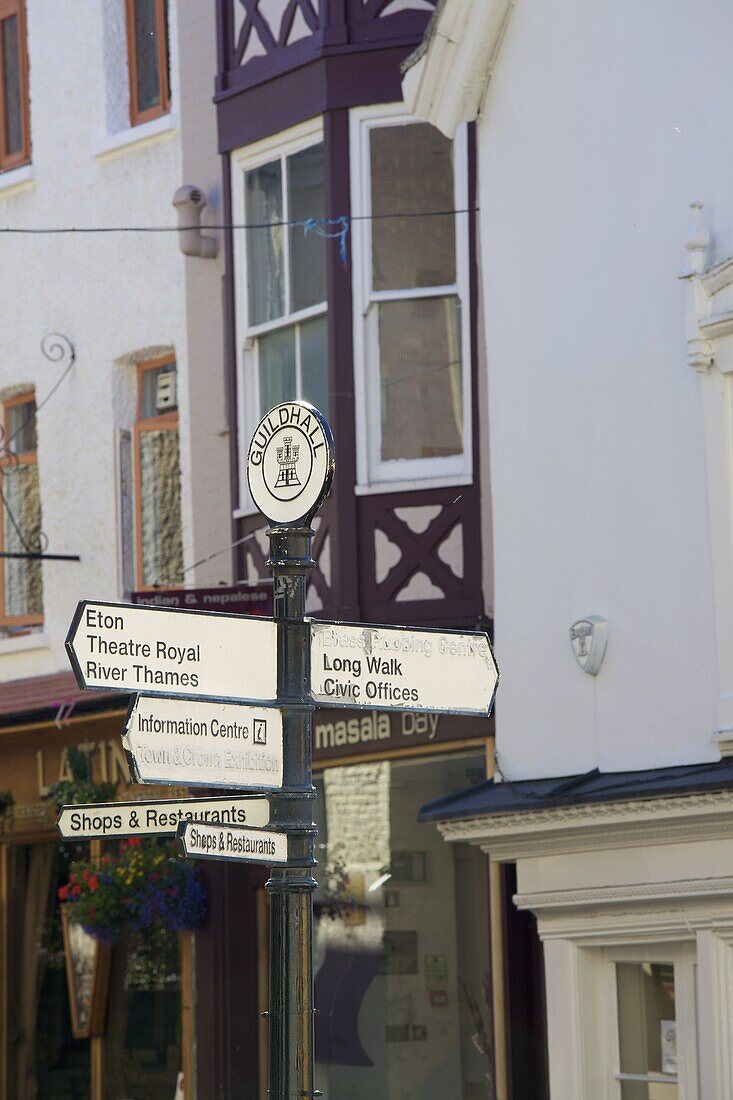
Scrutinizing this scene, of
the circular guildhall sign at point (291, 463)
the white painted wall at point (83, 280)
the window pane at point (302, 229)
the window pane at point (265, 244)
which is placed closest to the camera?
the circular guildhall sign at point (291, 463)

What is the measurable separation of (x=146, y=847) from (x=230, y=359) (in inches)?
146

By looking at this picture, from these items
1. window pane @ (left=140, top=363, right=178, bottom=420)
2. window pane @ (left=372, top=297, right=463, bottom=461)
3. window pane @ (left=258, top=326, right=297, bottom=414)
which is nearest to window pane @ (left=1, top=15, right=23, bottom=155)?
window pane @ (left=140, top=363, right=178, bottom=420)

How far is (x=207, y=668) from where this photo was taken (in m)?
5.77

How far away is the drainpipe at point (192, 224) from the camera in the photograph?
1520 cm

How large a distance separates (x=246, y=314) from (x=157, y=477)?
2361mm

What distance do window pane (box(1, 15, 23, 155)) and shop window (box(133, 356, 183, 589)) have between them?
2875mm

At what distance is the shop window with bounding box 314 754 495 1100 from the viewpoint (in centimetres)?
1297

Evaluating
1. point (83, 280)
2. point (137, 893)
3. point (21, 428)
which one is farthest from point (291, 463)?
point (21, 428)

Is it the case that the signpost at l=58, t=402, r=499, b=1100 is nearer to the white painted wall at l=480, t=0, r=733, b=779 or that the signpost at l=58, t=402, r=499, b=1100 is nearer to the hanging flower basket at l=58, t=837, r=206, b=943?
the white painted wall at l=480, t=0, r=733, b=779

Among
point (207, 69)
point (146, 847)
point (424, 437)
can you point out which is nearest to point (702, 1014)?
point (424, 437)

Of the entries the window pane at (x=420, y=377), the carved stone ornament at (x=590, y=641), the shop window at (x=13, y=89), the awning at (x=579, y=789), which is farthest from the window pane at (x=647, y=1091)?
the shop window at (x=13, y=89)

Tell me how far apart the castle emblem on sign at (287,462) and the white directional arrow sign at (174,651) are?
410mm

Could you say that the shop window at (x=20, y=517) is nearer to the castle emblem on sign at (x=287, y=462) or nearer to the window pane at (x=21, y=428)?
the window pane at (x=21, y=428)

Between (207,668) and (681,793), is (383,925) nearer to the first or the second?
(681,793)
